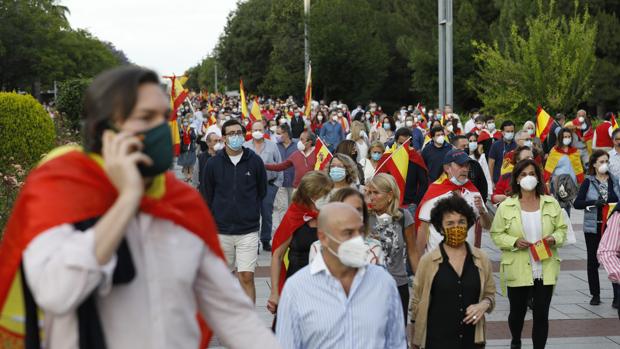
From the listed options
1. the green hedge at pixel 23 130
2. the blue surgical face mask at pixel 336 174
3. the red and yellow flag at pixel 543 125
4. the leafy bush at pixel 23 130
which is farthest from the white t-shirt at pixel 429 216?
the red and yellow flag at pixel 543 125

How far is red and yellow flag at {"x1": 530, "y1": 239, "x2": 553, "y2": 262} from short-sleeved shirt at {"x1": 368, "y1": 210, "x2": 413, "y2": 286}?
1.40 m

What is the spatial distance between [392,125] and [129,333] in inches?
851

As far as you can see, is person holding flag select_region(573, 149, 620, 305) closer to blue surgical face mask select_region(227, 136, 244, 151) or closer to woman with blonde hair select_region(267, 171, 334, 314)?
blue surgical face mask select_region(227, 136, 244, 151)

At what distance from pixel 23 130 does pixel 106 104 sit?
17.3 meters

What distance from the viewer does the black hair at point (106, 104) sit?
2.29 m

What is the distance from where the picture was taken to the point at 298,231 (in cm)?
684

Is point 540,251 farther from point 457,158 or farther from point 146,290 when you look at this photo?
point 146,290

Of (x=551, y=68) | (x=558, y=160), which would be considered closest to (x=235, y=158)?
(x=558, y=160)

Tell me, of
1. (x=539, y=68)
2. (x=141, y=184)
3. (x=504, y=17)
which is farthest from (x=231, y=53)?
(x=141, y=184)

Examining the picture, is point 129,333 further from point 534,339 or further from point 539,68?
point 539,68

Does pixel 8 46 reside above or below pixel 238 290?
above

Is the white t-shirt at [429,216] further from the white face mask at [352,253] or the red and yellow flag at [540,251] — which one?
the white face mask at [352,253]

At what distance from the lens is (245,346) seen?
8.60 ft

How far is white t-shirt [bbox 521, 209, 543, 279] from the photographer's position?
26.4 ft
